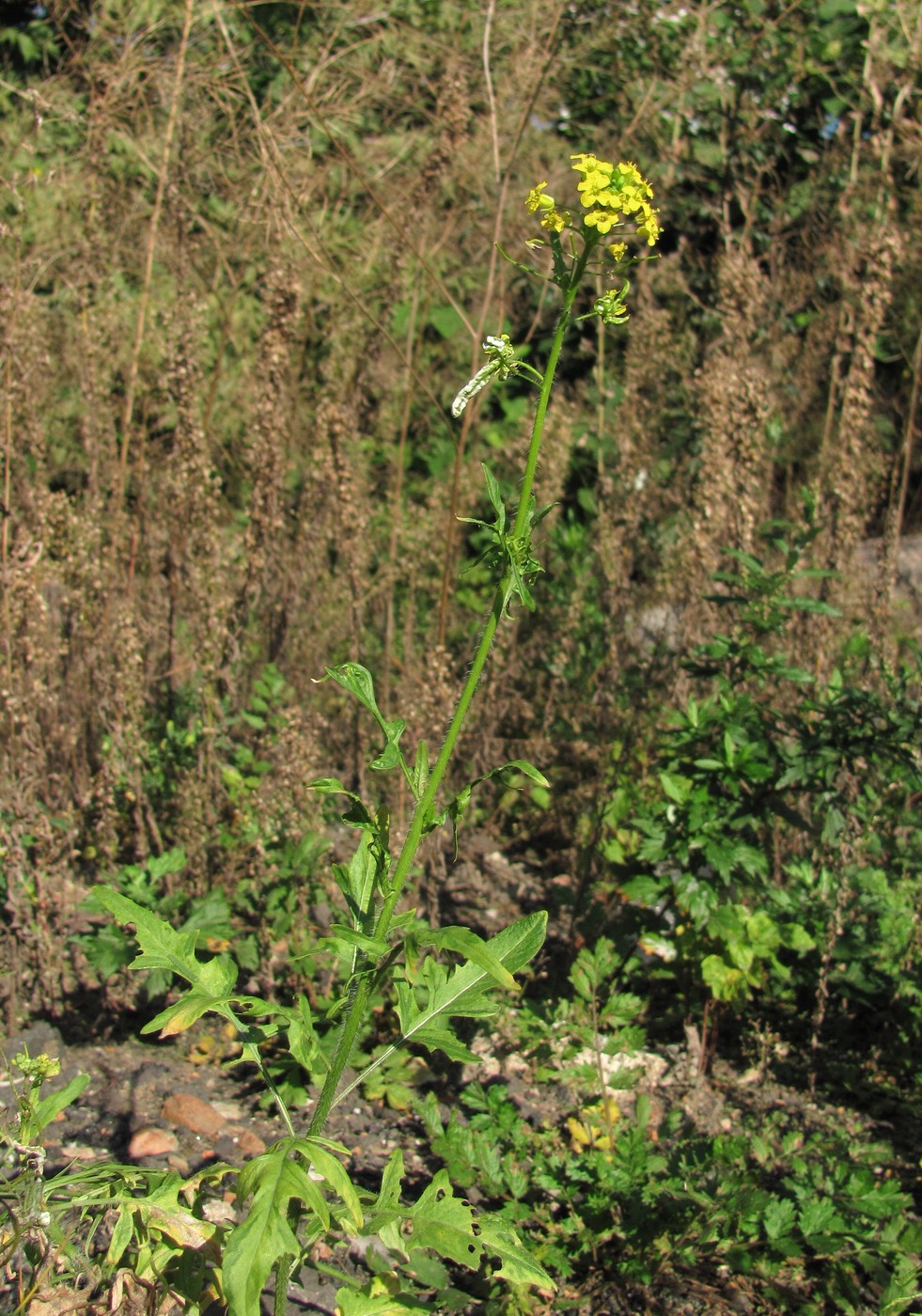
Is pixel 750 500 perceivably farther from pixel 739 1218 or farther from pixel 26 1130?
pixel 26 1130

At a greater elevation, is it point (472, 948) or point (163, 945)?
point (472, 948)

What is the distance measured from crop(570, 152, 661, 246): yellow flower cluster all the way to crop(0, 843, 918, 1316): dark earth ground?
1896mm

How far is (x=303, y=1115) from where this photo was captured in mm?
2828

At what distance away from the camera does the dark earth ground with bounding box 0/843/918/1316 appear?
2.44 metres

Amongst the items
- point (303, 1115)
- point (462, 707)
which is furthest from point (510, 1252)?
point (303, 1115)

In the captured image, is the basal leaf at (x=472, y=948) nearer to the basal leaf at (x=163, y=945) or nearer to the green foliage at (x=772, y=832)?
the basal leaf at (x=163, y=945)

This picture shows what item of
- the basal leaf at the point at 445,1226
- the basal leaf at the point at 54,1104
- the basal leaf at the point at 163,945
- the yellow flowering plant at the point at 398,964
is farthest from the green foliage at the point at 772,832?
the basal leaf at the point at 54,1104

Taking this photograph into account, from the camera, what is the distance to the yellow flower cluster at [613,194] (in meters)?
1.70

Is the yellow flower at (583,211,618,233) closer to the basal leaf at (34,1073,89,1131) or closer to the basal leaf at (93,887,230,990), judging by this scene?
the basal leaf at (93,887,230,990)

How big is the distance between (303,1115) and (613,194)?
7.21ft

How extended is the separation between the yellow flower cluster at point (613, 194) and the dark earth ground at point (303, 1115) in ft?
6.22

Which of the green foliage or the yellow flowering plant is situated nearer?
the yellow flowering plant

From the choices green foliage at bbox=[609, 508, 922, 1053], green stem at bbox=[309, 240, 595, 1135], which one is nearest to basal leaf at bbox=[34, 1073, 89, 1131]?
green stem at bbox=[309, 240, 595, 1135]

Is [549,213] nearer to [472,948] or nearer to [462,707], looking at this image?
[462,707]
